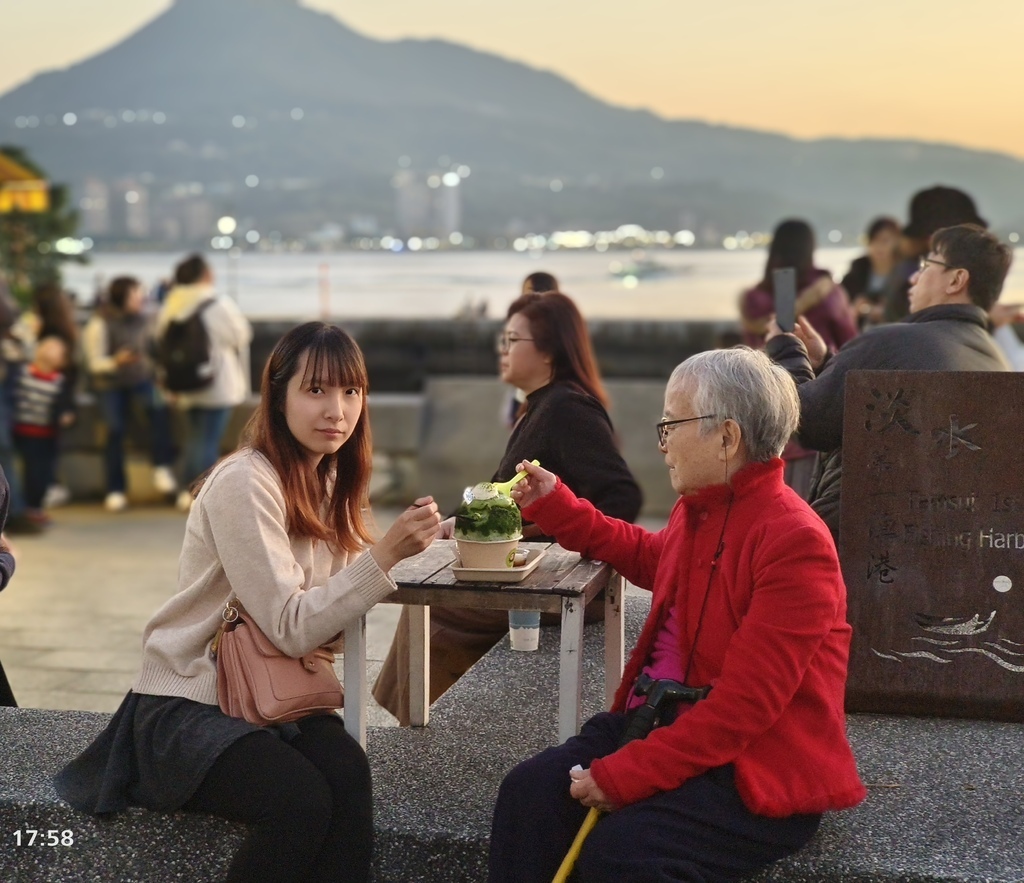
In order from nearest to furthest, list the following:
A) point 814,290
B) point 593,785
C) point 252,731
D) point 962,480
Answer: point 593,785 → point 252,731 → point 962,480 → point 814,290

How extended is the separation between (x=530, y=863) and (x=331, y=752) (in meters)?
0.52

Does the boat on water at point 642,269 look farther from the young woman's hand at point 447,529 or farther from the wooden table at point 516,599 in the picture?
the wooden table at point 516,599

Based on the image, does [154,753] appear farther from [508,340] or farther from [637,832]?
[508,340]

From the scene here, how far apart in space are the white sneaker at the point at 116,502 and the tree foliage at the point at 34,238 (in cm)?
848

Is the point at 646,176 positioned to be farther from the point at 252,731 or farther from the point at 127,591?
the point at 252,731

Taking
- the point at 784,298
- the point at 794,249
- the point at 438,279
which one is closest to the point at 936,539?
the point at 784,298

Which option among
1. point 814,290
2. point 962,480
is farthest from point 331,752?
point 814,290

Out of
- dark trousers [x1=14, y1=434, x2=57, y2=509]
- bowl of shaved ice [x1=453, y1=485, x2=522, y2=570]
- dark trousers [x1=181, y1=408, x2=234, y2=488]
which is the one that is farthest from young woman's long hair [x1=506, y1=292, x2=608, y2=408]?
dark trousers [x1=14, y1=434, x2=57, y2=509]

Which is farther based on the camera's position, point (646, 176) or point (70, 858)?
point (646, 176)

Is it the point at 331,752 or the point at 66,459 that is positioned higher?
the point at 331,752

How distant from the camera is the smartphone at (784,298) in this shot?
4.39 metres

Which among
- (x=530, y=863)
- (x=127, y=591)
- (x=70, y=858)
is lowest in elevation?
(x=127, y=591)

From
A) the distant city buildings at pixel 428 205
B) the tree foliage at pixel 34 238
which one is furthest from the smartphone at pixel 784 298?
the distant city buildings at pixel 428 205

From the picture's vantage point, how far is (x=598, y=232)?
28.8 metres
